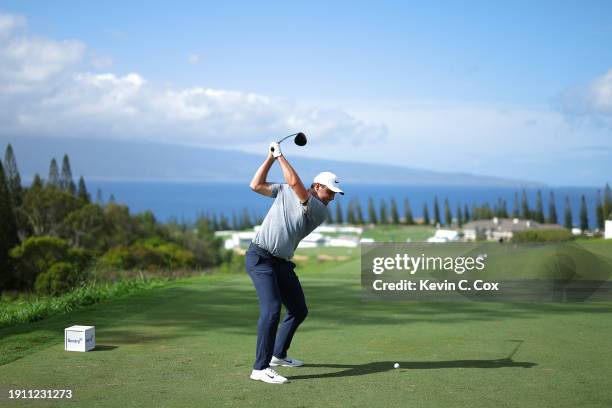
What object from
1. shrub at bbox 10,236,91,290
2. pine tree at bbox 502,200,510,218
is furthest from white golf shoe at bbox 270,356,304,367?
shrub at bbox 10,236,91,290

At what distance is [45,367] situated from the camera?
279 inches

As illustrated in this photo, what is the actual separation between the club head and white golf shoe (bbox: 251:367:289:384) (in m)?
2.11

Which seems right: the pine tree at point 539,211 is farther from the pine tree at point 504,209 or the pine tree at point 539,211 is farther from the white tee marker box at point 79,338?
the white tee marker box at point 79,338

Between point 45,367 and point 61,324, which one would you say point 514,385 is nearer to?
point 45,367

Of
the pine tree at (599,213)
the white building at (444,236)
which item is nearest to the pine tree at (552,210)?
the white building at (444,236)

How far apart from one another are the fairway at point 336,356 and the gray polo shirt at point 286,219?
1.20 m

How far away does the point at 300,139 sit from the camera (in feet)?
23.8

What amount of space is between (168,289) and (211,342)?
5456 mm

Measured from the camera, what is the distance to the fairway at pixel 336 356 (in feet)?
20.2

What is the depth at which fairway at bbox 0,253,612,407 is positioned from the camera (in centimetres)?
615

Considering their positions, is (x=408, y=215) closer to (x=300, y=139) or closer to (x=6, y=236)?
(x=6, y=236)

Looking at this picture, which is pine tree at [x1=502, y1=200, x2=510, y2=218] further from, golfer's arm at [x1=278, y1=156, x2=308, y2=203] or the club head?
golfer's arm at [x1=278, y1=156, x2=308, y2=203]

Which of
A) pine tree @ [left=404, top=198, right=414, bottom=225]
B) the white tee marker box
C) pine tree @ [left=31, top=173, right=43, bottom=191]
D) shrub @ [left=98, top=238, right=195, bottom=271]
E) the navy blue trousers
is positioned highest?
pine tree @ [left=31, top=173, right=43, bottom=191]

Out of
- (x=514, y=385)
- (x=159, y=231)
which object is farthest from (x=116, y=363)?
(x=159, y=231)
